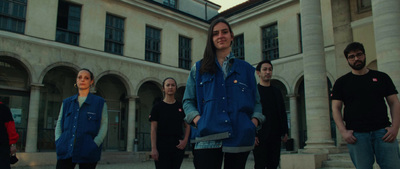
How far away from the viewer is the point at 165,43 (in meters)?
23.6

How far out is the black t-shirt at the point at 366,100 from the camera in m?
3.84

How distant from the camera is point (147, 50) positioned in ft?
74.5

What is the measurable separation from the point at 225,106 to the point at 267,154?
10.5 ft

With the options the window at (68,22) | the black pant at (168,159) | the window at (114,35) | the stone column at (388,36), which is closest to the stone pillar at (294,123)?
the stone column at (388,36)

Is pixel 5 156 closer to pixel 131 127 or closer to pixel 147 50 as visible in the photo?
pixel 131 127

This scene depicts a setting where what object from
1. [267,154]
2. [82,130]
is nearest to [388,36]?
Answer: [267,154]

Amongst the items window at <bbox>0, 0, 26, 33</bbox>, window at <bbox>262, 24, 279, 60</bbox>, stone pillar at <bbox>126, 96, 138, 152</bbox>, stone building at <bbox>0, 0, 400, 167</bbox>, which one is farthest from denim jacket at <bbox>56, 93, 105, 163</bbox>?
window at <bbox>262, 24, 279, 60</bbox>

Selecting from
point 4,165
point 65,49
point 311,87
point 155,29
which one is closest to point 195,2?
point 155,29

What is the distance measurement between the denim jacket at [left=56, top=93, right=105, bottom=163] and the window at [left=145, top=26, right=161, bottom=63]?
1864 centimetres

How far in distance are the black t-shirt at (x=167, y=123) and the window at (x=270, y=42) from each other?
18.2 meters

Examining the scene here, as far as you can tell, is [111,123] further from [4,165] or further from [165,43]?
[4,165]

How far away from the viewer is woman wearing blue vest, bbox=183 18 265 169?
2527mm

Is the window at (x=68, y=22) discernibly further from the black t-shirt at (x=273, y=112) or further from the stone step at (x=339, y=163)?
the black t-shirt at (x=273, y=112)

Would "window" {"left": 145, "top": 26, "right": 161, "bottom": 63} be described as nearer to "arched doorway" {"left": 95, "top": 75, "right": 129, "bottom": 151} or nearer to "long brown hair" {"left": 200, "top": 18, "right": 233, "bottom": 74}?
"arched doorway" {"left": 95, "top": 75, "right": 129, "bottom": 151}
